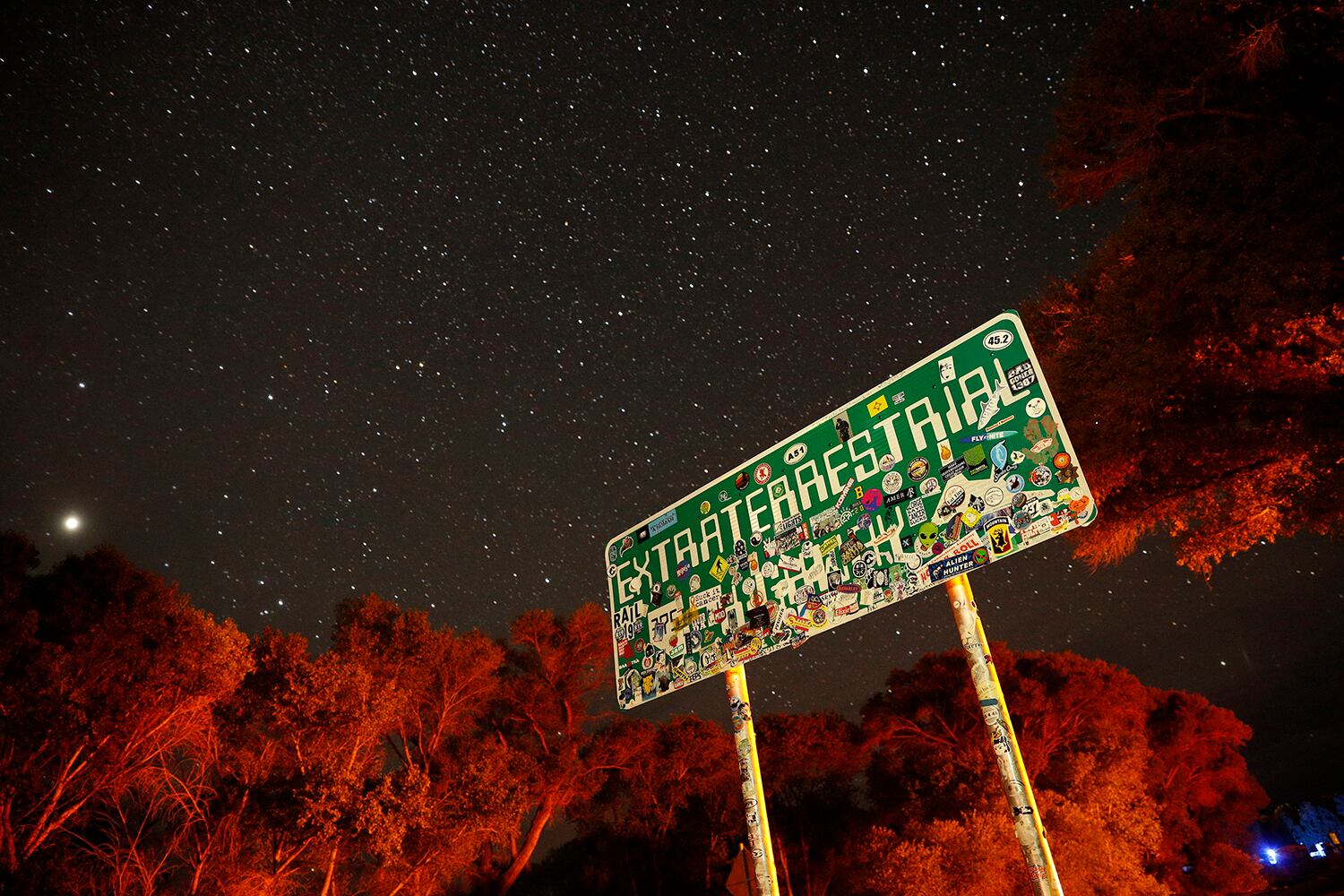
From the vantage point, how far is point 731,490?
8.71 meters

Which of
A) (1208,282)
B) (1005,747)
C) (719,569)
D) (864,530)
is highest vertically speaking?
(1208,282)

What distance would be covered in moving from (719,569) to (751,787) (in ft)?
7.77

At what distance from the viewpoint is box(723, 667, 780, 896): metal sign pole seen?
7941 mm

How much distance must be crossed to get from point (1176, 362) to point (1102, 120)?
11.7ft

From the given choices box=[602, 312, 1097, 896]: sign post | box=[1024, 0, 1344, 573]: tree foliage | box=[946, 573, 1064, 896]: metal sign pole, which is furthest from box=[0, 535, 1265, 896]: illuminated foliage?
box=[946, 573, 1064, 896]: metal sign pole

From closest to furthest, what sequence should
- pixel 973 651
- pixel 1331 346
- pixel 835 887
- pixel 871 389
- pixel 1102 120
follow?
1. pixel 973 651
2. pixel 871 389
3. pixel 1331 346
4. pixel 1102 120
5. pixel 835 887

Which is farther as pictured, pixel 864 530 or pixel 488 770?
pixel 488 770

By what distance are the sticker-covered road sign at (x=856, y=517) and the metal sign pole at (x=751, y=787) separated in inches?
22.7

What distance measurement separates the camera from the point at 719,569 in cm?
851

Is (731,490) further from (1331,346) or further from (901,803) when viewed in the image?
(901,803)

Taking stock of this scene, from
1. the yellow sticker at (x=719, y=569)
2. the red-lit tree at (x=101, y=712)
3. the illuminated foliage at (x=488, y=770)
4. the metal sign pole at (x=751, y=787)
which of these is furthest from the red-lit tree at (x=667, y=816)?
the yellow sticker at (x=719, y=569)

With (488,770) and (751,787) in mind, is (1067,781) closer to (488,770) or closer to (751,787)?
(488,770)

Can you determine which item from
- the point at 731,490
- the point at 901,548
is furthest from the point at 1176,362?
the point at 731,490

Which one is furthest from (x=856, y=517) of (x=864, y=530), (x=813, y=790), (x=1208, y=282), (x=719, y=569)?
(x=813, y=790)
